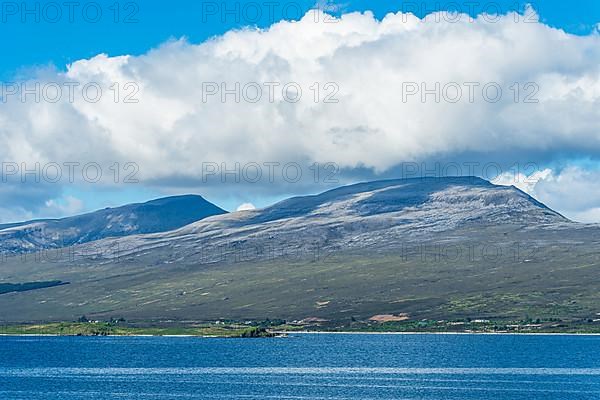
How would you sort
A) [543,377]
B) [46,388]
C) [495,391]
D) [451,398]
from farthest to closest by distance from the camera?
[543,377] → [46,388] → [495,391] → [451,398]

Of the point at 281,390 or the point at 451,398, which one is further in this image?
the point at 281,390

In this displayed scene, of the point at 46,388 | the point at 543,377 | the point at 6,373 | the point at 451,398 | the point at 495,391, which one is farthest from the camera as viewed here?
the point at 6,373

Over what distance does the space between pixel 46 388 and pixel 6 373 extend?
3631cm

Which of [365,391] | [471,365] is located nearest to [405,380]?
[365,391]

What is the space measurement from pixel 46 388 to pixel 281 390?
41.1 meters

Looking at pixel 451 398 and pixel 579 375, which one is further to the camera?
pixel 579 375

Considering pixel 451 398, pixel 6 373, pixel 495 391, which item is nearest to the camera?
pixel 451 398

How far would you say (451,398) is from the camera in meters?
143

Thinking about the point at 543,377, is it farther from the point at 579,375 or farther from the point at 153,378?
the point at 153,378

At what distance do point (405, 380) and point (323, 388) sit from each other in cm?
2010

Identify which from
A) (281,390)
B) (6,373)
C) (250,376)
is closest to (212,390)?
(281,390)

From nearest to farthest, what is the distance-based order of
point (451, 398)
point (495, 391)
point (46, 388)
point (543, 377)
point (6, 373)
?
point (451, 398) → point (495, 391) → point (46, 388) → point (543, 377) → point (6, 373)

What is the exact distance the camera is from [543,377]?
175750mm

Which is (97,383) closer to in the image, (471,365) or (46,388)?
(46,388)
